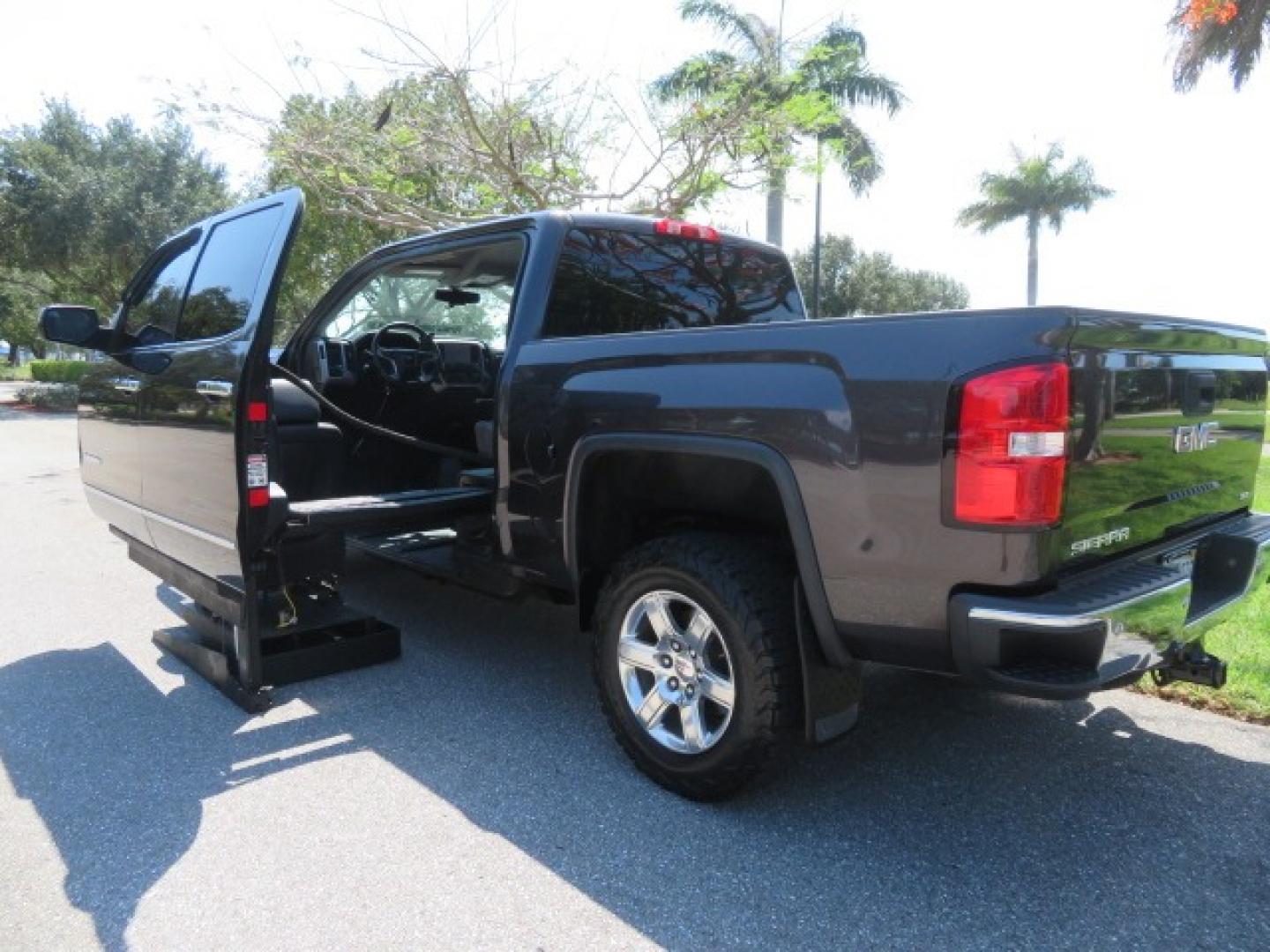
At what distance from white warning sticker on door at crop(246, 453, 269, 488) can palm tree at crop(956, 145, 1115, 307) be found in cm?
4386

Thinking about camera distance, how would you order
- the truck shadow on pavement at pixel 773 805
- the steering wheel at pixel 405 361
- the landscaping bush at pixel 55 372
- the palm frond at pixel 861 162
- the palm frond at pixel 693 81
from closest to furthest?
the truck shadow on pavement at pixel 773 805 → the steering wheel at pixel 405 361 → the palm frond at pixel 693 81 → the palm frond at pixel 861 162 → the landscaping bush at pixel 55 372

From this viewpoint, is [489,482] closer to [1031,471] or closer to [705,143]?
[1031,471]

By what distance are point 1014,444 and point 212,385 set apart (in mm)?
2975

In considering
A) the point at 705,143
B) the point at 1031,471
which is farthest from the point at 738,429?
the point at 705,143

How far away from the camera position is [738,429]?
2.72 m

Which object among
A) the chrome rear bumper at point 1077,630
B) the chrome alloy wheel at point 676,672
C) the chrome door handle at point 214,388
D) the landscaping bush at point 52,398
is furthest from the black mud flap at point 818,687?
the landscaping bush at point 52,398

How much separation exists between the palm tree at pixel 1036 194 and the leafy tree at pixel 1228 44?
27.7 meters

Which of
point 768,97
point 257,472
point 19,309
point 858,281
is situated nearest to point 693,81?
point 768,97

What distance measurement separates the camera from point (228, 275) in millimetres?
3949

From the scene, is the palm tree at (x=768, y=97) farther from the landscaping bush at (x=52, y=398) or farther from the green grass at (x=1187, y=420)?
the landscaping bush at (x=52, y=398)

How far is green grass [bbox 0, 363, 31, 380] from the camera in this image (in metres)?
47.7

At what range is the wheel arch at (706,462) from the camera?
8.55 feet

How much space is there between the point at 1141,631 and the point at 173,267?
4.51m

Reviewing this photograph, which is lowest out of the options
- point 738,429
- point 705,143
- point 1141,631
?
point 1141,631
